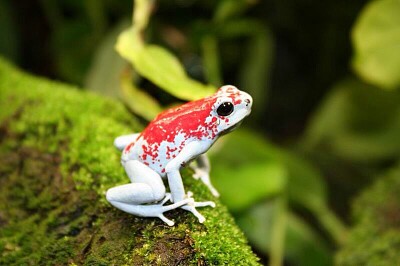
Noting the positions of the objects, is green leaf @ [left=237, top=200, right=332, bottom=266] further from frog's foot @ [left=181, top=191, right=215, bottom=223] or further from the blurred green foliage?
frog's foot @ [left=181, top=191, right=215, bottom=223]

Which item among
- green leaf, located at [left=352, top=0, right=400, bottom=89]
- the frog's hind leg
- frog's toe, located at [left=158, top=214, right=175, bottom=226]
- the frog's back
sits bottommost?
frog's toe, located at [left=158, top=214, right=175, bottom=226]

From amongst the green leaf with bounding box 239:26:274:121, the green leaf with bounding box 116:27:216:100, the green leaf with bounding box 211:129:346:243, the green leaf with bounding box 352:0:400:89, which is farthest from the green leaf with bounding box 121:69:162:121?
the green leaf with bounding box 239:26:274:121

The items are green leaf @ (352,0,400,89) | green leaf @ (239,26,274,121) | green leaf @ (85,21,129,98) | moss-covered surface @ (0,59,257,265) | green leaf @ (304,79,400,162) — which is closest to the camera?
moss-covered surface @ (0,59,257,265)

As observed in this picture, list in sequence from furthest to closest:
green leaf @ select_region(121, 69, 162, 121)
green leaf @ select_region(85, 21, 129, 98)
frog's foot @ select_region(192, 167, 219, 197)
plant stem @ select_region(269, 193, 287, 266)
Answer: green leaf @ select_region(85, 21, 129, 98)
plant stem @ select_region(269, 193, 287, 266)
green leaf @ select_region(121, 69, 162, 121)
frog's foot @ select_region(192, 167, 219, 197)

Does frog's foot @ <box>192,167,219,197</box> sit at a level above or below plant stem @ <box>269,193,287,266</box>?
below

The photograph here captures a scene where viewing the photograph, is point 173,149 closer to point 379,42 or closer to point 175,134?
point 175,134

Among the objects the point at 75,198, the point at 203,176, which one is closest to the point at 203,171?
the point at 203,176

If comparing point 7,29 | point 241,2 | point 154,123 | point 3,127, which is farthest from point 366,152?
point 7,29

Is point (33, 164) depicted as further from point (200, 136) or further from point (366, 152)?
point (366, 152)
